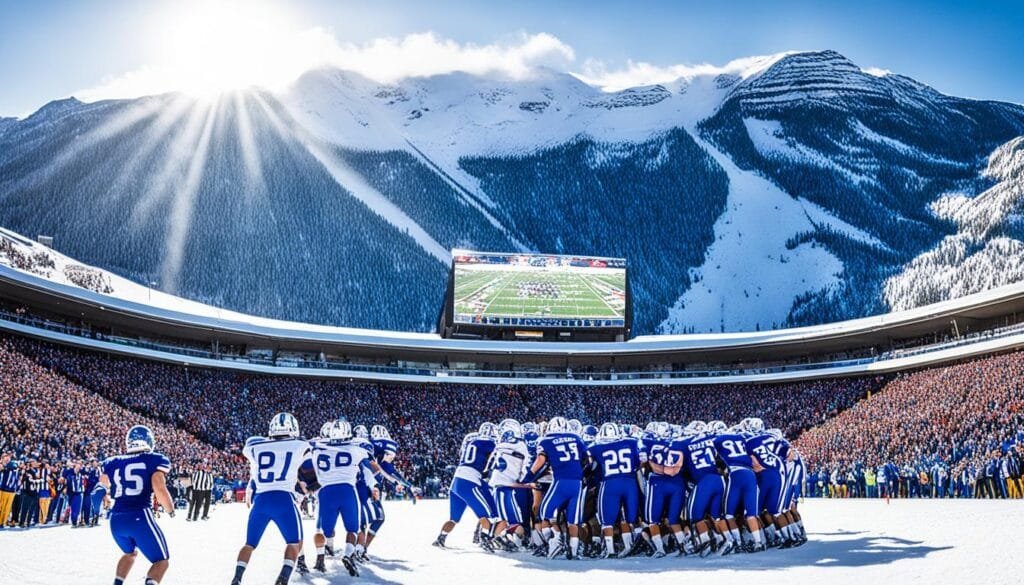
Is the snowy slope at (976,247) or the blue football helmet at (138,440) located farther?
the snowy slope at (976,247)

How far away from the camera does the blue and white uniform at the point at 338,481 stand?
1425 centimetres

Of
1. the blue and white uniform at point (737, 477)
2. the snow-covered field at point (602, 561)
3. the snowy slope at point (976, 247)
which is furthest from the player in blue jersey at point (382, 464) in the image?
the snowy slope at point (976, 247)

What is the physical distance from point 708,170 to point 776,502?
6377 inches

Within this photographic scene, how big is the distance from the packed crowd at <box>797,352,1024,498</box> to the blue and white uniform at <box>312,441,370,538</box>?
23.6 m

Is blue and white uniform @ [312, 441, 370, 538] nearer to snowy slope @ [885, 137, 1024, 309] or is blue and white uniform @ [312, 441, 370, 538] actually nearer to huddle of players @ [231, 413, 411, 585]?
huddle of players @ [231, 413, 411, 585]

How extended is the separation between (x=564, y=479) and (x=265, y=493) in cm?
568

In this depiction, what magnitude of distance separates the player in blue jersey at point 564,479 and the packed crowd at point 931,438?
65.5ft

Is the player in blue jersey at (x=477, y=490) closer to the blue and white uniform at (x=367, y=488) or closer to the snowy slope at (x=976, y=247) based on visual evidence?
the blue and white uniform at (x=367, y=488)

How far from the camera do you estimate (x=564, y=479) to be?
16.0 metres

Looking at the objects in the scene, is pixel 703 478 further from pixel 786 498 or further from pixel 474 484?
pixel 474 484

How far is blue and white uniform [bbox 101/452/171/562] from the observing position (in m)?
10.8

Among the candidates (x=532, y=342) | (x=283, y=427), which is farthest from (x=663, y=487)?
(x=532, y=342)

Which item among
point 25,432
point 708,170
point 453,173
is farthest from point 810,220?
point 25,432

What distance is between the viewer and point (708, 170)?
570 ft
